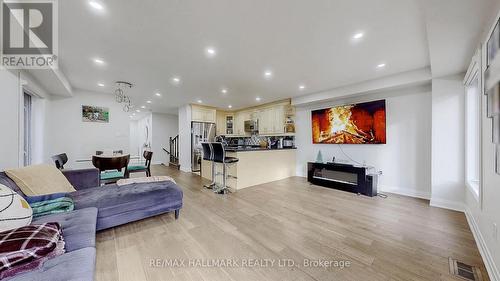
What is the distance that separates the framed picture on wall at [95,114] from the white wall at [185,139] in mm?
2227

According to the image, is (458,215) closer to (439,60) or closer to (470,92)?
(470,92)

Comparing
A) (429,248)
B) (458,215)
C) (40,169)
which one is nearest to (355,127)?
(458,215)

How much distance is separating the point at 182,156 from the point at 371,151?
592 centimetres

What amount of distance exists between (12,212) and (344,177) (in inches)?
194

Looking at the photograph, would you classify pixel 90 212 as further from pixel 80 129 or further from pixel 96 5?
pixel 80 129

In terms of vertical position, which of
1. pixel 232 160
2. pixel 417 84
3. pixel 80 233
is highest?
pixel 417 84

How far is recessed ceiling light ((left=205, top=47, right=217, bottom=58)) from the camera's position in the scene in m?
2.55

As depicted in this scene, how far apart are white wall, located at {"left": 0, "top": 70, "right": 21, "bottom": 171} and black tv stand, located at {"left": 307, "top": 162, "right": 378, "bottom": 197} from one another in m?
5.49

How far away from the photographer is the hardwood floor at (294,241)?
155 centimetres

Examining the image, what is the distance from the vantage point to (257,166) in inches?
181

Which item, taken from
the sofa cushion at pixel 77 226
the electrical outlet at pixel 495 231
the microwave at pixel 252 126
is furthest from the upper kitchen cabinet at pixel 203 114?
the electrical outlet at pixel 495 231

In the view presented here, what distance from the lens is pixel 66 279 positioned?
0.89 m

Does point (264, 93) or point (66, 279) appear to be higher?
point (264, 93)

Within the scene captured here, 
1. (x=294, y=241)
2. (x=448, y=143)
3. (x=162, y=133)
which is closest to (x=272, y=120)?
(x=448, y=143)
